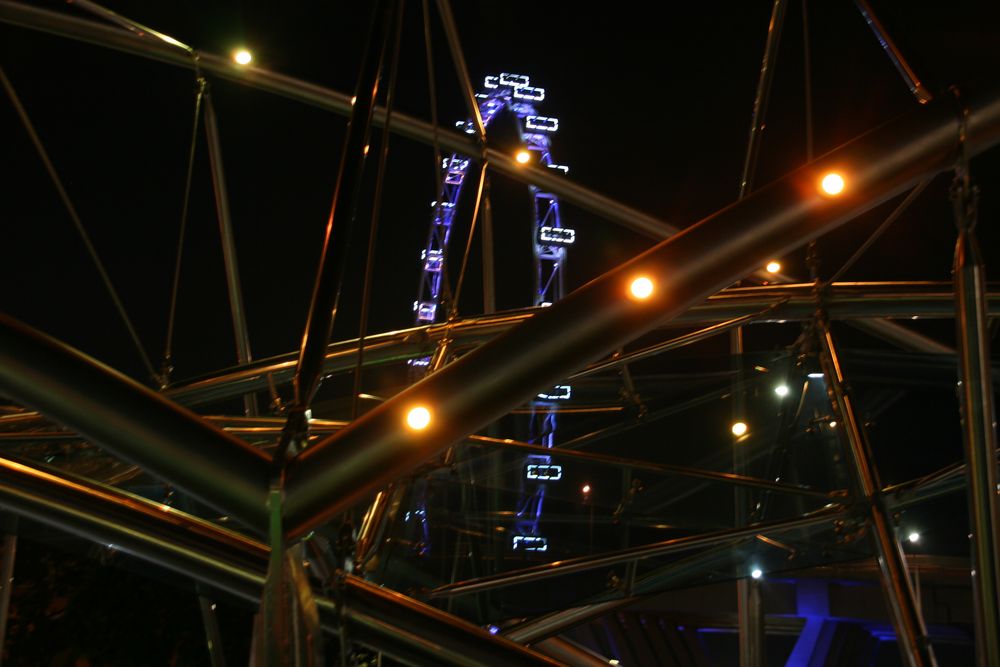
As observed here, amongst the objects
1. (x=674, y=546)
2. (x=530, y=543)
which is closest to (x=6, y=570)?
(x=530, y=543)

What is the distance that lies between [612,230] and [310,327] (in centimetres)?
1862

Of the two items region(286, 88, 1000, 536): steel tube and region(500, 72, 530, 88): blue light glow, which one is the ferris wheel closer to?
region(500, 72, 530, 88): blue light glow

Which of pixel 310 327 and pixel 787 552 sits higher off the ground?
pixel 787 552

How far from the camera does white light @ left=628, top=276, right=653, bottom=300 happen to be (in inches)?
127

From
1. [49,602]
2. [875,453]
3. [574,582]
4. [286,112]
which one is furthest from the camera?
[286,112]

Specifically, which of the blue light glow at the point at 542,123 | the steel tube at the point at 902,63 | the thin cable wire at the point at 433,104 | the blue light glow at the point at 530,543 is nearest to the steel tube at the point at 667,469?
the blue light glow at the point at 530,543

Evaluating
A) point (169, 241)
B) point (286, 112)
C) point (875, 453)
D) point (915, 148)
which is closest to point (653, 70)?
point (286, 112)

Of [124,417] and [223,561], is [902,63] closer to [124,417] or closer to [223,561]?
[223,561]

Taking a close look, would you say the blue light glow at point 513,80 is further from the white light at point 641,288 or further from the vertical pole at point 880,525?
the white light at point 641,288

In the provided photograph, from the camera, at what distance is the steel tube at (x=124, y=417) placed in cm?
260

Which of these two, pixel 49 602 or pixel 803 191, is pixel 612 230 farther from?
pixel 803 191

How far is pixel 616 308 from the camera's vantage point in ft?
10.5

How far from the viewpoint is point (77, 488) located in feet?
11.3

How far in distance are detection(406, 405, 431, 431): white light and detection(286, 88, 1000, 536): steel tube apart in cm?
2
